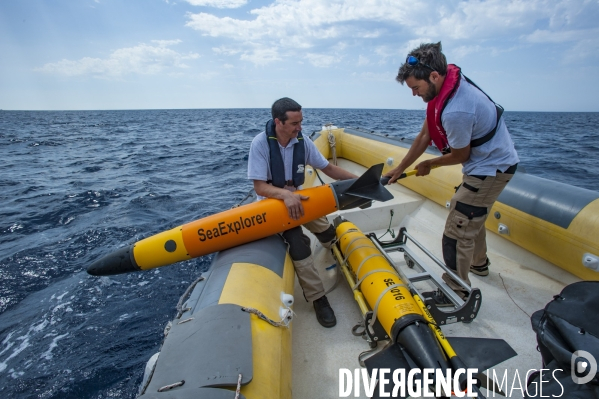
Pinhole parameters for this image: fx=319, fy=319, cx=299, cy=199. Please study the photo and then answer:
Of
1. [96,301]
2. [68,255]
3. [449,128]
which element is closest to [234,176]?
[68,255]

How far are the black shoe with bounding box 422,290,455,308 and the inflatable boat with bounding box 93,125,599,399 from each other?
0.41 feet

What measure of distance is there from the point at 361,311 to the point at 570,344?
151 centimetres

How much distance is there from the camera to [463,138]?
2.49 metres

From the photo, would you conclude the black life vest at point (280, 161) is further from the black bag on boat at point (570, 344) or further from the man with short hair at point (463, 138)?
the black bag on boat at point (570, 344)

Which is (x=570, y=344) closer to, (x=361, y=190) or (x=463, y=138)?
(x=463, y=138)

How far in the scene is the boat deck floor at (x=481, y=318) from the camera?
250cm

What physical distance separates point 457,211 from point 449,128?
31.2 inches

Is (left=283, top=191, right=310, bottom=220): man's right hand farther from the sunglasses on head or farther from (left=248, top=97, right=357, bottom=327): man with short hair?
Result: the sunglasses on head

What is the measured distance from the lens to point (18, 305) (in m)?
4.10

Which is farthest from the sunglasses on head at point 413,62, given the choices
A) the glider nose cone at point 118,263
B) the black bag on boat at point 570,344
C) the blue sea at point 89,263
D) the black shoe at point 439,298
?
the blue sea at point 89,263

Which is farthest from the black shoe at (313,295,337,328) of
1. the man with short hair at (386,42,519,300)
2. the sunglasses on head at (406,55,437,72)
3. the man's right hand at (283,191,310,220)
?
the sunglasses on head at (406,55,437,72)

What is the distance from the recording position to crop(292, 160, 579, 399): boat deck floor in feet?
8.21

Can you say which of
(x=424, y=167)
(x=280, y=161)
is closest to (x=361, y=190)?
(x=424, y=167)

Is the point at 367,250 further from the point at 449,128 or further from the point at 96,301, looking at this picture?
the point at 96,301
